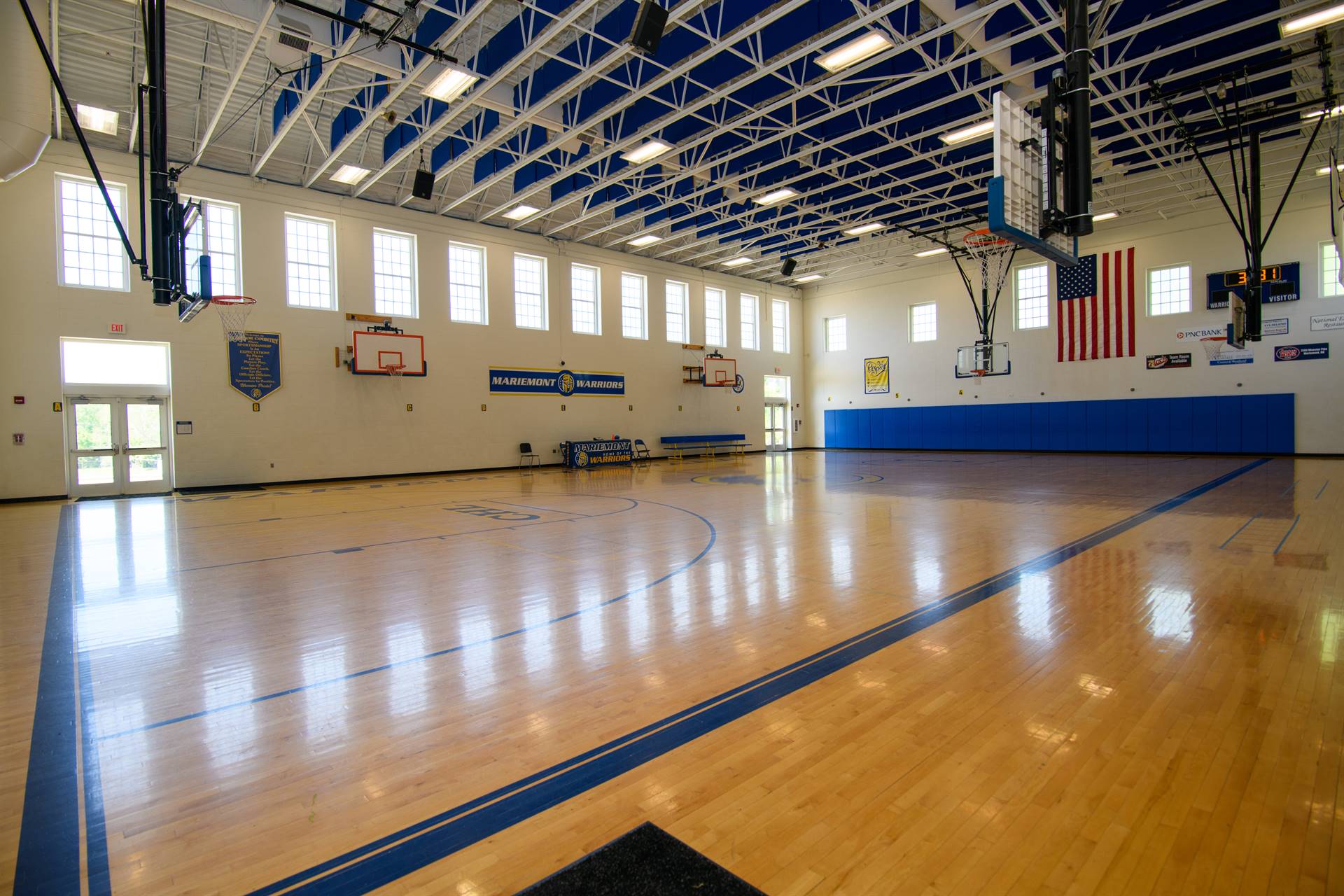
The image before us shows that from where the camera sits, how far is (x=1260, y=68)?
9.62 m

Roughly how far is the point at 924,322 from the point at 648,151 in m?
14.1

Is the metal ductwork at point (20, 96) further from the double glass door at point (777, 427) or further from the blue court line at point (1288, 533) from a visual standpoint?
the double glass door at point (777, 427)

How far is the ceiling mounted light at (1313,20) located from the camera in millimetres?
8516

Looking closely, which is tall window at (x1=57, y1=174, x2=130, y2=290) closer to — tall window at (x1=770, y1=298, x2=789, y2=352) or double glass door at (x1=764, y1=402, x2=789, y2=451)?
double glass door at (x1=764, y1=402, x2=789, y2=451)

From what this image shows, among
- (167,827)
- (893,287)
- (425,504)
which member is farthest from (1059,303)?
(167,827)

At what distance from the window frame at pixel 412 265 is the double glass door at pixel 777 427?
1366 cm

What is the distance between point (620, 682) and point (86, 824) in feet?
6.73

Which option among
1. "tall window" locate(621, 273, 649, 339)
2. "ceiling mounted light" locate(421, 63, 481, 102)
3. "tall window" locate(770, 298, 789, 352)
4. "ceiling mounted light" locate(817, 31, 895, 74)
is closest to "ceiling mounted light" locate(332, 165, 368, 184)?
"ceiling mounted light" locate(421, 63, 481, 102)

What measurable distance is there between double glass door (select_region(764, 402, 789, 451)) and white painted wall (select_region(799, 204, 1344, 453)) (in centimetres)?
103

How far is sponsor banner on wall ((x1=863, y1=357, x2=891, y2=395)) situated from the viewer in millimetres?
23969

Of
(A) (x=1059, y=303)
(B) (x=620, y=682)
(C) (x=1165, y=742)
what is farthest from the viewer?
(A) (x=1059, y=303)

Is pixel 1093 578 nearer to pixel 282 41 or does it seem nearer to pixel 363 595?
pixel 363 595

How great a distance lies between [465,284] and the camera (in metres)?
17.2

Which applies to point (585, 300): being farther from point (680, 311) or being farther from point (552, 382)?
point (680, 311)
